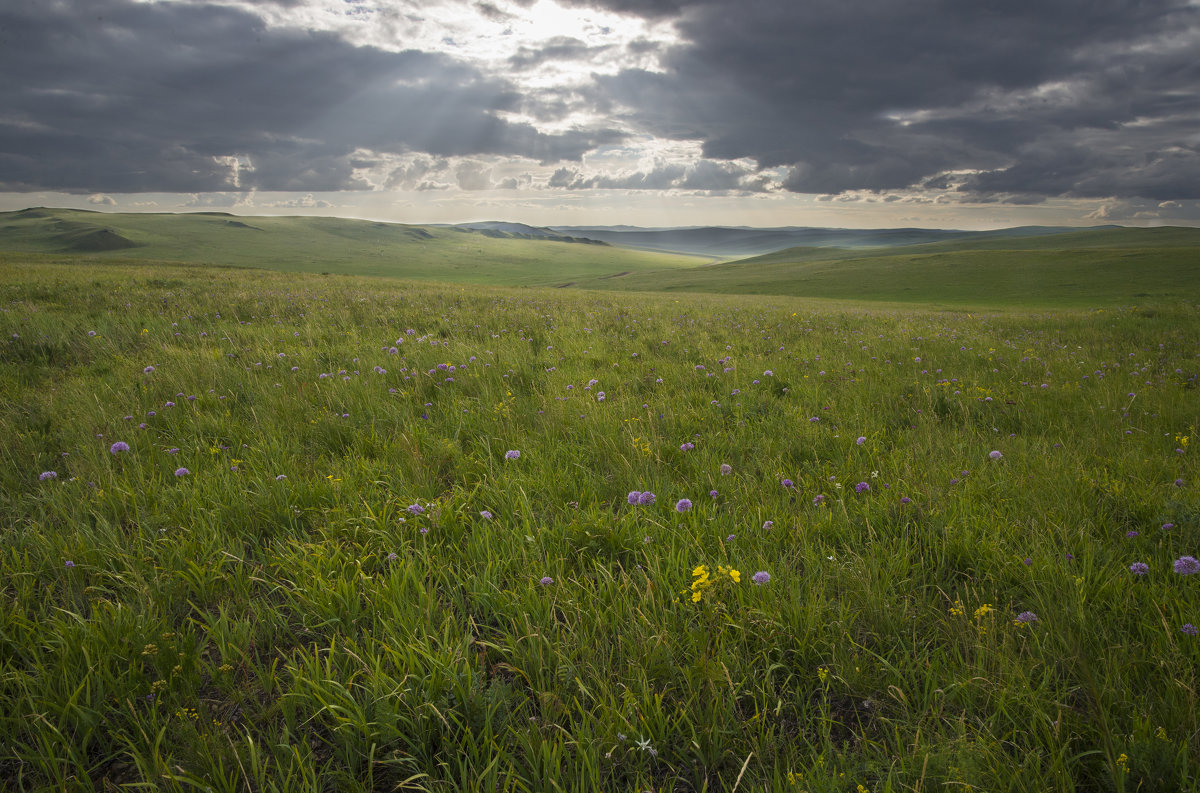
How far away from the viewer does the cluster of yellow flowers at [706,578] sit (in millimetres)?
2098

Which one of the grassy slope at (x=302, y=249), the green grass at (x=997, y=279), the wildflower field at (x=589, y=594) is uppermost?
the grassy slope at (x=302, y=249)

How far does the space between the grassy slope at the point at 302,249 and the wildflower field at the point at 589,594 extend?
10863 cm

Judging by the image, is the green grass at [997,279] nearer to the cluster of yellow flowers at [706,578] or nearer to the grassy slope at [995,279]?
the grassy slope at [995,279]

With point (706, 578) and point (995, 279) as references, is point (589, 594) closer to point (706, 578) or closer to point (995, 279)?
point (706, 578)

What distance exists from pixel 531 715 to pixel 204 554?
1.91 m

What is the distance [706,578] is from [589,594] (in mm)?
509

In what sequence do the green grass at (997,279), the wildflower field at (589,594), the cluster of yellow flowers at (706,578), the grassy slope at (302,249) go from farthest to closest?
the grassy slope at (302,249)
the green grass at (997,279)
the cluster of yellow flowers at (706,578)
the wildflower field at (589,594)

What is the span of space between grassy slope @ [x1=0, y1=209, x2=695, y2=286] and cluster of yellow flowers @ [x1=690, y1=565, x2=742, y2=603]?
110655mm

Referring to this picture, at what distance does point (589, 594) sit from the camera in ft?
7.32

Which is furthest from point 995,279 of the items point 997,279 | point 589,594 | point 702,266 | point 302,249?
point 302,249

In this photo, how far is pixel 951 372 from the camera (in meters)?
6.88

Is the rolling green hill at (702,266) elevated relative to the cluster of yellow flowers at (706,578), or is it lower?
elevated

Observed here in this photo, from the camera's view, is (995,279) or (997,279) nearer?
(997,279)

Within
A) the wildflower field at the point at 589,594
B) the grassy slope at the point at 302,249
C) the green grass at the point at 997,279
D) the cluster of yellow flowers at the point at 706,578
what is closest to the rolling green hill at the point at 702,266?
the green grass at the point at 997,279
